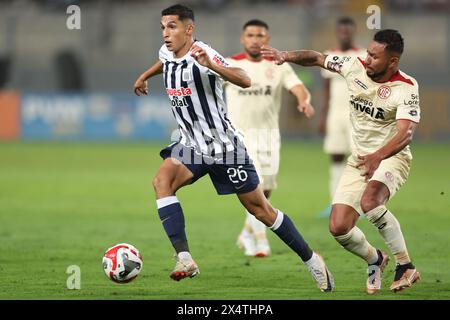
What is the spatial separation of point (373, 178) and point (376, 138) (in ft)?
1.25

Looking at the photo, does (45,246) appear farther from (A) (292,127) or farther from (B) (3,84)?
(B) (3,84)

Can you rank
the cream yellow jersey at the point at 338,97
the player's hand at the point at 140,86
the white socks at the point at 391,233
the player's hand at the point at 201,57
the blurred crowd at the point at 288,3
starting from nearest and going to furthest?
the player's hand at the point at 201,57 → the white socks at the point at 391,233 → the player's hand at the point at 140,86 → the cream yellow jersey at the point at 338,97 → the blurred crowd at the point at 288,3

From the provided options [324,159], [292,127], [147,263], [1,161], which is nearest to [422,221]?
[147,263]

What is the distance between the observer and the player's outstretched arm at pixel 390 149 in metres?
7.88

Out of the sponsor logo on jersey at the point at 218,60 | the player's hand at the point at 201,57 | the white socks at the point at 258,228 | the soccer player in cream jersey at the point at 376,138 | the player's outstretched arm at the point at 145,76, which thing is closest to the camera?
the player's hand at the point at 201,57

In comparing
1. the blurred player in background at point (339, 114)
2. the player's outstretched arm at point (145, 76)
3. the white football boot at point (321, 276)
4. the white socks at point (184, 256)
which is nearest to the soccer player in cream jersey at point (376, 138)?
the white football boot at point (321, 276)

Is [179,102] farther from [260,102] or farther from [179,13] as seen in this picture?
[260,102]

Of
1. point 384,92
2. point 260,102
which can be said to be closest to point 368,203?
point 384,92

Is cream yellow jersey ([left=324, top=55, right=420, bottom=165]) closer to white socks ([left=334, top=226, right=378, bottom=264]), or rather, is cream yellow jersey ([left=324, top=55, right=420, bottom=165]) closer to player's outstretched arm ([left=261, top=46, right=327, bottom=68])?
player's outstretched arm ([left=261, top=46, right=327, bottom=68])

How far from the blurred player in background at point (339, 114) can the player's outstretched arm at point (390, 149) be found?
615 centimetres

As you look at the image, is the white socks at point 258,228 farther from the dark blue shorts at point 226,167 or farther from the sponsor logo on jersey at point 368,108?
the sponsor logo on jersey at point 368,108

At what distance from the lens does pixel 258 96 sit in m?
11.5

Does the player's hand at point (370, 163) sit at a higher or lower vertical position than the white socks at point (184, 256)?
higher

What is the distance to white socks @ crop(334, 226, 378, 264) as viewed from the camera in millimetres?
8445
